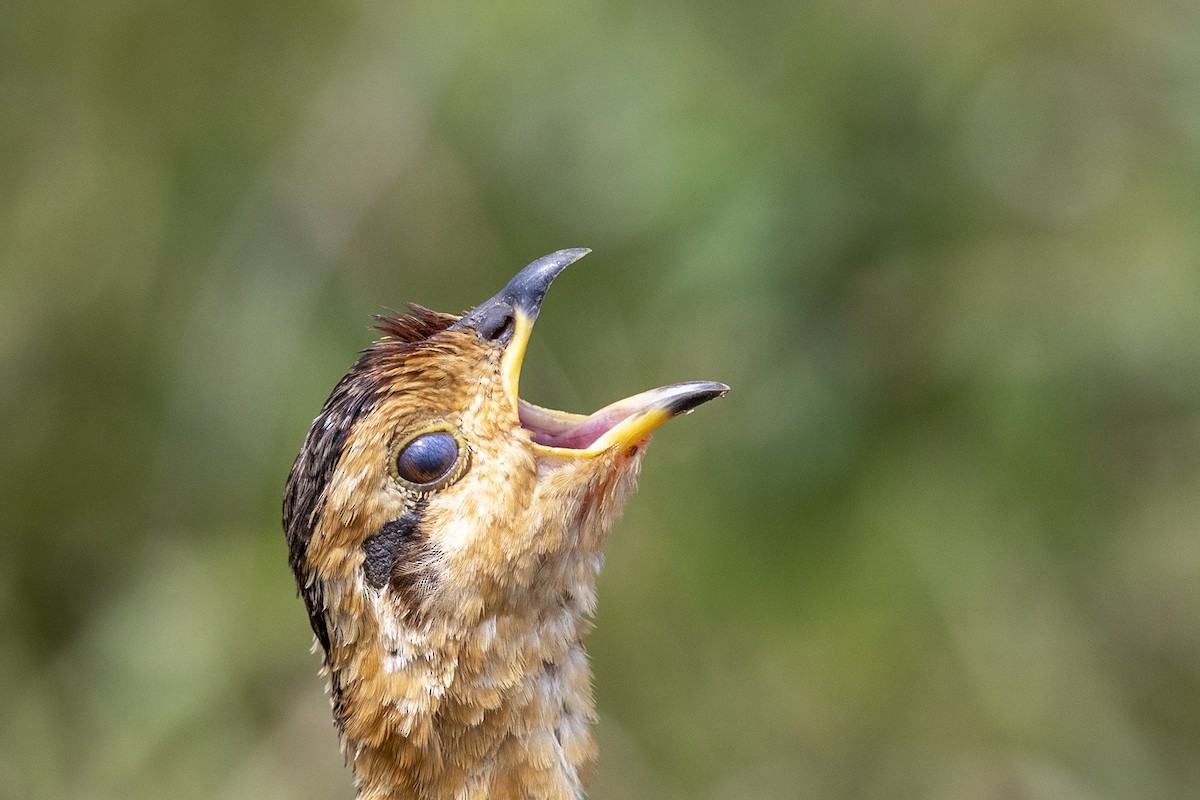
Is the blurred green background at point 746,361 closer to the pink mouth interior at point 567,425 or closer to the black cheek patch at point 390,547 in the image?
the pink mouth interior at point 567,425

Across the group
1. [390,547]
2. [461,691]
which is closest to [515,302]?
[390,547]

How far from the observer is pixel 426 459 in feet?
8.38

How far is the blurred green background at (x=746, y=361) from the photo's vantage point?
4602 mm

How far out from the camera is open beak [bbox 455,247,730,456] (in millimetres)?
2518

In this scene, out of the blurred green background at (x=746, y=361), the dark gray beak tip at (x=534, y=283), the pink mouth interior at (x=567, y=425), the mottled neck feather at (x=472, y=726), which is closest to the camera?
the mottled neck feather at (x=472, y=726)

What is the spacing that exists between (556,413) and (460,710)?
71cm

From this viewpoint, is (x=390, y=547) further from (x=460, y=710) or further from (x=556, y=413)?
(x=556, y=413)

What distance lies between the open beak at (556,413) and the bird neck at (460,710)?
0.38 meters

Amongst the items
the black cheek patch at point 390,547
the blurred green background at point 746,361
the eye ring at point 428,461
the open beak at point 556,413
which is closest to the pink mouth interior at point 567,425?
the open beak at point 556,413

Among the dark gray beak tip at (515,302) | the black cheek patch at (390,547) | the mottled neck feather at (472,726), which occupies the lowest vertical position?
the mottled neck feather at (472,726)

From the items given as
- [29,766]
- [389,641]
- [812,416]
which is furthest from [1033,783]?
[29,766]

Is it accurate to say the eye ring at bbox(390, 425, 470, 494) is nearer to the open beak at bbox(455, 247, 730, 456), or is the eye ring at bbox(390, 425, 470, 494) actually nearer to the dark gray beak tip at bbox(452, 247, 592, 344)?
the open beak at bbox(455, 247, 730, 456)

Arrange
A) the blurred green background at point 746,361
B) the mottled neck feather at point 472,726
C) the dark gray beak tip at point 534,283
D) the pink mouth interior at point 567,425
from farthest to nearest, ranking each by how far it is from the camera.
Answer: the blurred green background at point 746,361 < the dark gray beak tip at point 534,283 < the pink mouth interior at point 567,425 < the mottled neck feather at point 472,726

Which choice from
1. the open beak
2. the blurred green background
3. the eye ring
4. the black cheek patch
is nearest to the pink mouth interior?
the open beak
